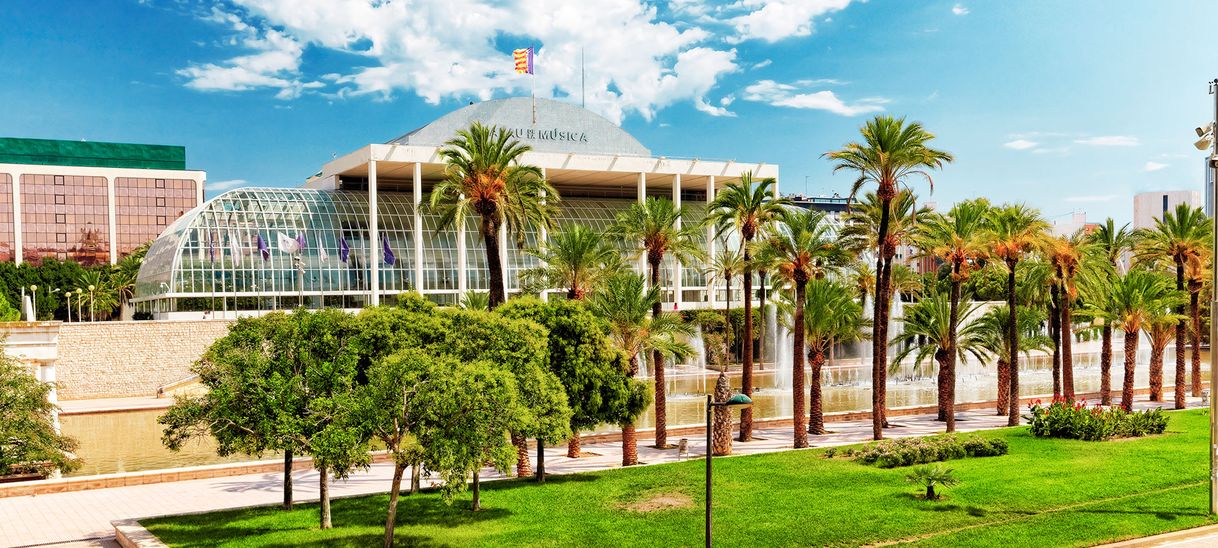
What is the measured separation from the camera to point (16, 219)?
383 ft

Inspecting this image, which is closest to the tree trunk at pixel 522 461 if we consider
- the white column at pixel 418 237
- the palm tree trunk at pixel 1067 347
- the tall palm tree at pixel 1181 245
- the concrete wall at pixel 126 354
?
the palm tree trunk at pixel 1067 347

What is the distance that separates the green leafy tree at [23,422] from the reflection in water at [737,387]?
4.93 meters

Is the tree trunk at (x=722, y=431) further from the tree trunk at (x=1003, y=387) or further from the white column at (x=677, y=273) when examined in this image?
the white column at (x=677, y=273)

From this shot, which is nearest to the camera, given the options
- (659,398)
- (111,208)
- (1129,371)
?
(659,398)

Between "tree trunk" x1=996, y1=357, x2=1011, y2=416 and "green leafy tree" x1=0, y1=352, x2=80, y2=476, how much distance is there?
33.8 m

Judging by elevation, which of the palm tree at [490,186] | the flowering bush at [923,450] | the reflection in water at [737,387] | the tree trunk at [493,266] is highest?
the palm tree at [490,186]

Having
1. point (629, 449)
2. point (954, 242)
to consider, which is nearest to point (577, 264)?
point (629, 449)

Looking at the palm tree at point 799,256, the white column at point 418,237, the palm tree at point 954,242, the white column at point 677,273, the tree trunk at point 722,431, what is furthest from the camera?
the white column at point 677,273

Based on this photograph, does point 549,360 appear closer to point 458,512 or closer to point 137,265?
point 458,512

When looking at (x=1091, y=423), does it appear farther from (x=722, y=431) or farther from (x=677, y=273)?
(x=677, y=273)

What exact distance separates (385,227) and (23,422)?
4609 cm

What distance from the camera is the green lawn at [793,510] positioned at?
1858 centimetres

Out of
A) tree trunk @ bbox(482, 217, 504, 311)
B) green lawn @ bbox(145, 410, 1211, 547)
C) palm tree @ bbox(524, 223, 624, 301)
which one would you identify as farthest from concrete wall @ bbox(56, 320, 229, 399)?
green lawn @ bbox(145, 410, 1211, 547)

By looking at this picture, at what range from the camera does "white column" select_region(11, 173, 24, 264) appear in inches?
4587
